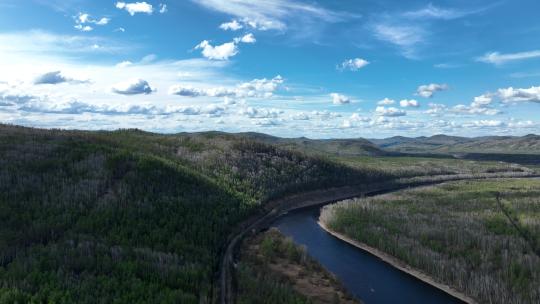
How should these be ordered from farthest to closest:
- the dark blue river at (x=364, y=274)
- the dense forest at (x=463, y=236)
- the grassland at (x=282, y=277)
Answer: the dark blue river at (x=364, y=274)
the dense forest at (x=463, y=236)
the grassland at (x=282, y=277)

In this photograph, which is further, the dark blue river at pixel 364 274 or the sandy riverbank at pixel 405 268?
the dark blue river at pixel 364 274

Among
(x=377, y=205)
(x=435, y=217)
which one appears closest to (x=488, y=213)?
(x=435, y=217)

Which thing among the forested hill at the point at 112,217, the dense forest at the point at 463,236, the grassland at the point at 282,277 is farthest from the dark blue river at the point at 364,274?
the forested hill at the point at 112,217

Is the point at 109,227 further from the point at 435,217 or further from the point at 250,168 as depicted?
the point at 250,168

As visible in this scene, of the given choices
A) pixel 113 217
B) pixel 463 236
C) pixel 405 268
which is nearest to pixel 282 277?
pixel 405 268

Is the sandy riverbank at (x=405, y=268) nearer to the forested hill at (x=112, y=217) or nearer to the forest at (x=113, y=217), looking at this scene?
the forest at (x=113, y=217)

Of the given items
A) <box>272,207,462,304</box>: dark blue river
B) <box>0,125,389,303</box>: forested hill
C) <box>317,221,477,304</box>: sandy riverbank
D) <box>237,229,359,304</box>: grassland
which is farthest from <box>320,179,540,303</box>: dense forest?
<box>0,125,389,303</box>: forested hill

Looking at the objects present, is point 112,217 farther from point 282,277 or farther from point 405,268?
point 405,268
